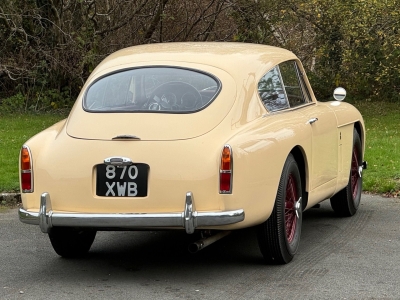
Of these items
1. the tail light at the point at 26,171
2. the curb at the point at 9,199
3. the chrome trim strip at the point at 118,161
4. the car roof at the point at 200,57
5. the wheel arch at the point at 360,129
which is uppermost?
the car roof at the point at 200,57

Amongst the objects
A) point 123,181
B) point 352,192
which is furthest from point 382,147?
point 123,181

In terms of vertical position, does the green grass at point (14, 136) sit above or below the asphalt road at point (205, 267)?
below

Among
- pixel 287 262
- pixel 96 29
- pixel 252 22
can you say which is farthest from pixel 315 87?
pixel 287 262

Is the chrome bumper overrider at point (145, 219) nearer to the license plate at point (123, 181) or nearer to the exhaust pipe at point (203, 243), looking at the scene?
the license plate at point (123, 181)

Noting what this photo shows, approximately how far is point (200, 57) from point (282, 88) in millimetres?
826

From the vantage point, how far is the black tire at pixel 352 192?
8797mm

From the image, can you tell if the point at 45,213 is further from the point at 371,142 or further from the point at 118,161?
the point at 371,142

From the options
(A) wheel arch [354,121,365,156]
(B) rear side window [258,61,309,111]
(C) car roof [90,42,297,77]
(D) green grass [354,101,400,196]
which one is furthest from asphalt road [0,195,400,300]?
(D) green grass [354,101,400,196]

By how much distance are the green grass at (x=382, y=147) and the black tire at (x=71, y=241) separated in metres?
4.23

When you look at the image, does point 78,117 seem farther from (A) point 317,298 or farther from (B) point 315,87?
(B) point 315,87

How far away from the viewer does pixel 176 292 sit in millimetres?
6047

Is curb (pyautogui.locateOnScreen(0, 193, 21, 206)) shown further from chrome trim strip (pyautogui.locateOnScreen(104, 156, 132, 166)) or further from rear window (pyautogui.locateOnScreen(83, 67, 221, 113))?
chrome trim strip (pyautogui.locateOnScreen(104, 156, 132, 166))

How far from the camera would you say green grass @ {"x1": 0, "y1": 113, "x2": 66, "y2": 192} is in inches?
425

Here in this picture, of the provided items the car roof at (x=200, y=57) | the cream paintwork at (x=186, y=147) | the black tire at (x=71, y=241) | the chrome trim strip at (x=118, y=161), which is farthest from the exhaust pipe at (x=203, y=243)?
the car roof at (x=200, y=57)
